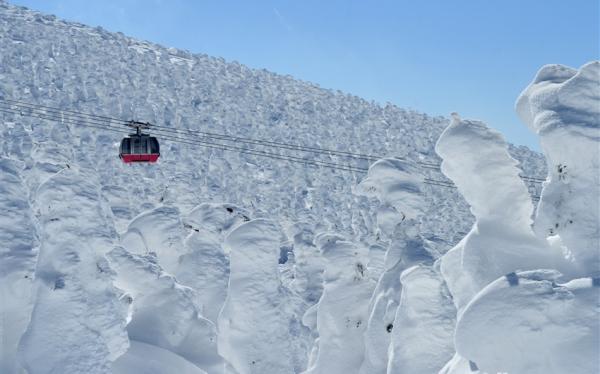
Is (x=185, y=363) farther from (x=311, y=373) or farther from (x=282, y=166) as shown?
(x=282, y=166)

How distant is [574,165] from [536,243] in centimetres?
144

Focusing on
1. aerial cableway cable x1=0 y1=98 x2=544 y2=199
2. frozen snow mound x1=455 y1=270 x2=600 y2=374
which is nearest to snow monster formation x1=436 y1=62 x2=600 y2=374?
frozen snow mound x1=455 y1=270 x2=600 y2=374

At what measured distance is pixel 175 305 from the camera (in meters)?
19.0

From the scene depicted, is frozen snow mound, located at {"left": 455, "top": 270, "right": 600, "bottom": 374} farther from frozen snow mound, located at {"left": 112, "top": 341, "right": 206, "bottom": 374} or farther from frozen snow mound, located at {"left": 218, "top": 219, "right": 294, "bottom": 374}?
frozen snow mound, located at {"left": 218, "top": 219, "right": 294, "bottom": 374}

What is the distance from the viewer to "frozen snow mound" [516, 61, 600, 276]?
8609 mm

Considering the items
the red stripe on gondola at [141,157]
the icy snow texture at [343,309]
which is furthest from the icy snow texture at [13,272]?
the icy snow texture at [343,309]

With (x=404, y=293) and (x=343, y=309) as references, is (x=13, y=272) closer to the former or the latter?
(x=404, y=293)

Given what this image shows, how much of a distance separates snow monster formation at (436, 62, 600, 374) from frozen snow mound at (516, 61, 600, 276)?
0.01 m

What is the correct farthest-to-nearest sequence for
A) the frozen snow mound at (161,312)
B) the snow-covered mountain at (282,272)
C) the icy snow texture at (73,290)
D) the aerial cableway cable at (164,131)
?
the aerial cableway cable at (164,131) → the frozen snow mound at (161,312) → the icy snow texture at (73,290) → the snow-covered mountain at (282,272)

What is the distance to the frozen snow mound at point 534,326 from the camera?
7.48 meters

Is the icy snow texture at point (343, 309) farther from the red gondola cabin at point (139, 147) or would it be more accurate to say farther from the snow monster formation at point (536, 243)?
the snow monster formation at point (536, 243)

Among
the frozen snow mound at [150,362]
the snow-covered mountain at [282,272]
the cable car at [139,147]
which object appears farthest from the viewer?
the cable car at [139,147]

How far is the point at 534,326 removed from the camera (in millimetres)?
7637

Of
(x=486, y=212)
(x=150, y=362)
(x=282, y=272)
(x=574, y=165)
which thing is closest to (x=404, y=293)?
(x=486, y=212)
